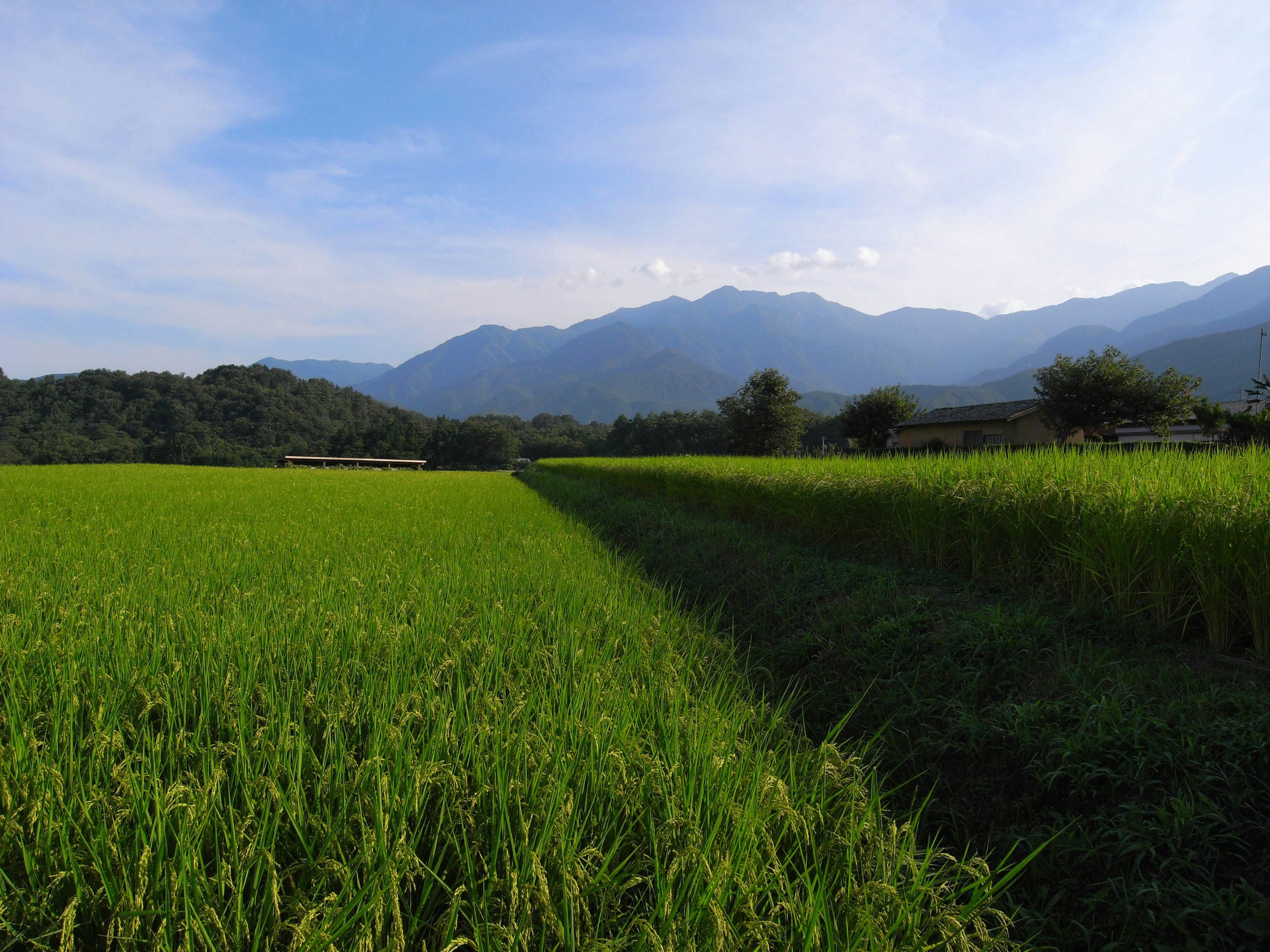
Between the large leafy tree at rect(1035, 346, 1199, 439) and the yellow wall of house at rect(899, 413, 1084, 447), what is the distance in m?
1.37

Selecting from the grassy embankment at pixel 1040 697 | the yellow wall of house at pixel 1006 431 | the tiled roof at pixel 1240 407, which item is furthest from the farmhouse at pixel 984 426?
the grassy embankment at pixel 1040 697

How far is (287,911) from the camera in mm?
1303

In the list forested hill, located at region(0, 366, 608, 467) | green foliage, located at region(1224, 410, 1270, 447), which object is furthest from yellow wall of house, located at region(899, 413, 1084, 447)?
forested hill, located at region(0, 366, 608, 467)

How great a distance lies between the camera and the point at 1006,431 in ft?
103

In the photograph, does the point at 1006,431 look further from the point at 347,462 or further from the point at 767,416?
the point at 347,462

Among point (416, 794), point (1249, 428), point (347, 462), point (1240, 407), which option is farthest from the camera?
point (347, 462)

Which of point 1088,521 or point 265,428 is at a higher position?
point 265,428

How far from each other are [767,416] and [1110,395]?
627 inches

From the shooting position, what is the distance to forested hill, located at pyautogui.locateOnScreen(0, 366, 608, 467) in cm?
4482

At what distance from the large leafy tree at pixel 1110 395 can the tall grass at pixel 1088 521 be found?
25700mm

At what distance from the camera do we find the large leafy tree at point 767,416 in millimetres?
34375

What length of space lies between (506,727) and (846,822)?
1.12 metres

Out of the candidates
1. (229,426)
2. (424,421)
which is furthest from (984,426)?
(424,421)

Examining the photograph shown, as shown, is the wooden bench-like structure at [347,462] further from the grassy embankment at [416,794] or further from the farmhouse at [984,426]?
the grassy embankment at [416,794]
